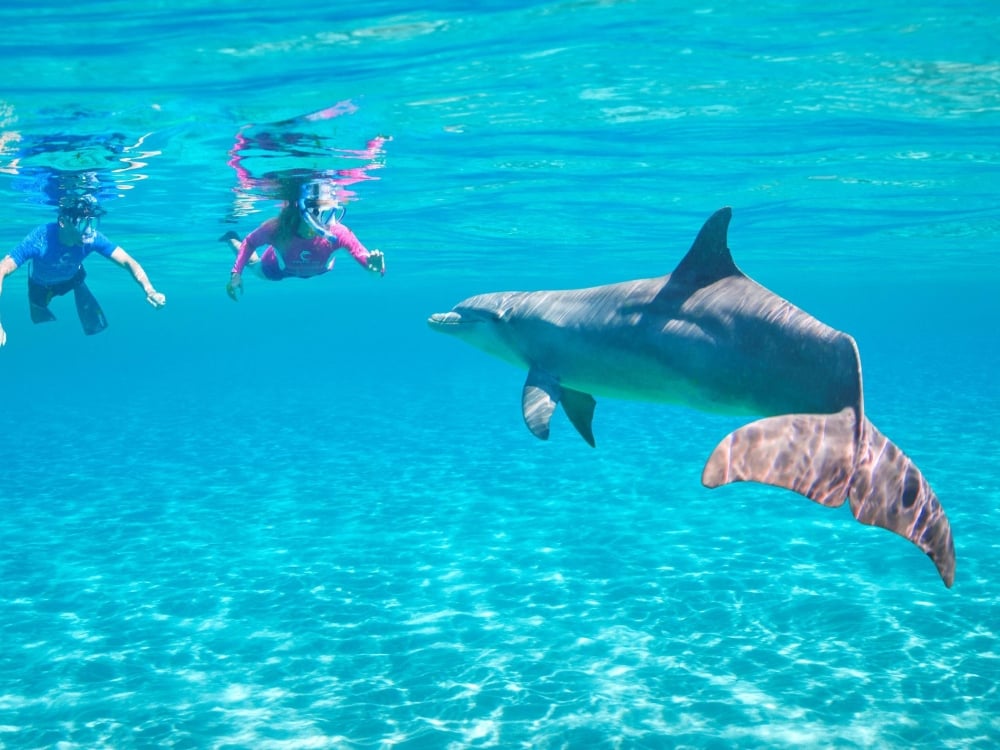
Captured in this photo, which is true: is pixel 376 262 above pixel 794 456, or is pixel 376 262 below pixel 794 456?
above

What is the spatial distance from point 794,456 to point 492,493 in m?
13.9

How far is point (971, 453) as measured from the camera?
19.4m

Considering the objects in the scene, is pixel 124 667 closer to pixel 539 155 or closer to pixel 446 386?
pixel 539 155

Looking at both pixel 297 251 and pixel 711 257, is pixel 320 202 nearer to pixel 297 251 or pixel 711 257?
pixel 297 251

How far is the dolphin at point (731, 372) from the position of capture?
4.61 metres

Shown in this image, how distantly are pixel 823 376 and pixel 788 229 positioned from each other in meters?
31.1

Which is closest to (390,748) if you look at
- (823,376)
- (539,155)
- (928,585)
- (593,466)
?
(823,376)

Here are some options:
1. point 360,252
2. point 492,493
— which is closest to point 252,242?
point 360,252

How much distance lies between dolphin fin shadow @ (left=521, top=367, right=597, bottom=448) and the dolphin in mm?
13

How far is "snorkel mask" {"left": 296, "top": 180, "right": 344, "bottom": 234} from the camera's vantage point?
20.5 meters

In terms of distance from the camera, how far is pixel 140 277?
455 inches

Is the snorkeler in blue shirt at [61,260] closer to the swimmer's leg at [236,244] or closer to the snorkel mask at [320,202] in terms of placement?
the swimmer's leg at [236,244]

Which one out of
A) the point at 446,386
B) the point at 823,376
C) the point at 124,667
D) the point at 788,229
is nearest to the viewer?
the point at 823,376

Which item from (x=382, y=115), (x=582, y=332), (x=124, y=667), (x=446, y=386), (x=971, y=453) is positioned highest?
(x=382, y=115)
